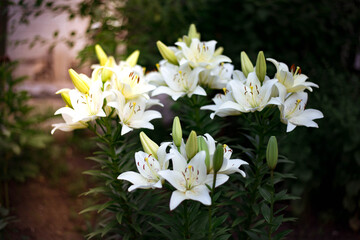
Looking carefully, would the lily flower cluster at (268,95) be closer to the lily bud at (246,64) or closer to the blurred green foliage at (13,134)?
the lily bud at (246,64)

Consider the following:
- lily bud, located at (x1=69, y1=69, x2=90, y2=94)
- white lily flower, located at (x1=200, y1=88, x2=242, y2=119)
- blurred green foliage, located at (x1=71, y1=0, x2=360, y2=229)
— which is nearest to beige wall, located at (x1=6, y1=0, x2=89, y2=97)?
blurred green foliage, located at (x1=71, y1=0, x2=360, y2=229)

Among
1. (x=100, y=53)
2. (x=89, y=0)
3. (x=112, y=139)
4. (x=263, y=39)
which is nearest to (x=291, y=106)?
(x=112, y=139)

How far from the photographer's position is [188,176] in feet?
3.40

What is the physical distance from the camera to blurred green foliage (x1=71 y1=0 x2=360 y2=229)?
219 centimetres

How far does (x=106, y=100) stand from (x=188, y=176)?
45 cm

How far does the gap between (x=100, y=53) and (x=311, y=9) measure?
1903 millimetres

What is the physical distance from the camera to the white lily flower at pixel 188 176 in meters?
1.01

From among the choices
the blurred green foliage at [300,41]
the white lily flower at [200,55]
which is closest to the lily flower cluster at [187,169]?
the white lily flower at [200,55]

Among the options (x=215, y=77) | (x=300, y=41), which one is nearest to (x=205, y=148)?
(x=215, y=77)

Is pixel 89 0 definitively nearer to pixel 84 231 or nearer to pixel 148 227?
pixel 84 231

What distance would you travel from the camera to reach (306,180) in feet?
6.95

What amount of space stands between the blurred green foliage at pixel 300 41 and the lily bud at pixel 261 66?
102cm

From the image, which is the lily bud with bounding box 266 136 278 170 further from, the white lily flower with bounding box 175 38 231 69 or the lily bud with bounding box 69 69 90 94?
the lily bud with bounding box 69 69 90 94

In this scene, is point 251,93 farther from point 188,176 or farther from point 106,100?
point 106,100
